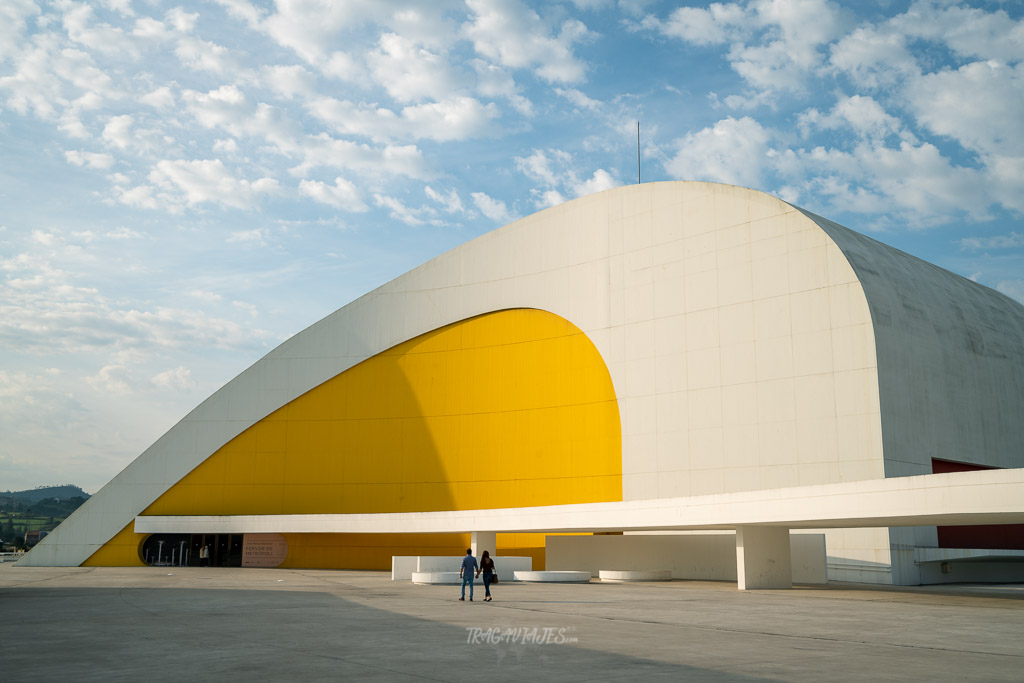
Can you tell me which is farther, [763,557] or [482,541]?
[482,541]

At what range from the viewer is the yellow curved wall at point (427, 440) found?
35969mm

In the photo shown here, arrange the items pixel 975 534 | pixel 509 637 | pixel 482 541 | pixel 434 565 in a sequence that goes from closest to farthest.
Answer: pixel 509 637, pixel 434 565, pixel 482 541, pixel 975 534

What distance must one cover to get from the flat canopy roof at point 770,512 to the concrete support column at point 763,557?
0.75 meters

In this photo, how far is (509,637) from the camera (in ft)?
39.4

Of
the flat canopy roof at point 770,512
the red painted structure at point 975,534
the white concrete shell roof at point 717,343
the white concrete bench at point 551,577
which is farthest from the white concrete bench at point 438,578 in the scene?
the red painted structure at point 975,534

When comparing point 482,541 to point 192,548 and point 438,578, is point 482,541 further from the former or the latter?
point 192,548

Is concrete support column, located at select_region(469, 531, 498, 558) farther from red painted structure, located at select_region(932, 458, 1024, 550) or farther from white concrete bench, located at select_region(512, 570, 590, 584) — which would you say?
red painted structure, located at select_region(932, 458, 1024, 550)

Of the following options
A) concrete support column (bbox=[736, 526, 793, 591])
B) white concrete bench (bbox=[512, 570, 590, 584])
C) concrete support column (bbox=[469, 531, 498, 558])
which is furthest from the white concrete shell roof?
white concrete bench (bbox=[512, 570, 590, 584])

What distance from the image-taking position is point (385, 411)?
Answer: 3956cm

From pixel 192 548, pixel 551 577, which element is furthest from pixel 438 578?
pixel 192 548

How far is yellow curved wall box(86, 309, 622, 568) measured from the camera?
36.0 meters

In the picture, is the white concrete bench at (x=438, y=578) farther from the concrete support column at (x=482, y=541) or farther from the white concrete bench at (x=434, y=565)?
the concrete support column at (x=482, y=541)

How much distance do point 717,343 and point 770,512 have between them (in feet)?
33.4

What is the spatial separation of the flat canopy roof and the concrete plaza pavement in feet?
6.34
